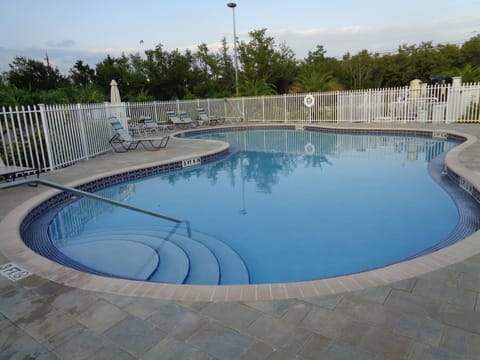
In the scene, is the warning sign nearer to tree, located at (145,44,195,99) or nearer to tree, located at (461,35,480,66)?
tree, located at (145,44,195,99)

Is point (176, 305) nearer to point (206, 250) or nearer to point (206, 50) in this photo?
point (206, 250)

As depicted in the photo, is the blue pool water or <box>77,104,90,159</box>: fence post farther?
<box>77,104,90,159</box>: fence post

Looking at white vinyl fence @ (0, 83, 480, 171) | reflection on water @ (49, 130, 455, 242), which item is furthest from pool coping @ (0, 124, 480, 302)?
white vinyl fence @ (0, 83, 480, 171)

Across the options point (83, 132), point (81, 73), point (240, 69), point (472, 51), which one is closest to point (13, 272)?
point (83, 132)

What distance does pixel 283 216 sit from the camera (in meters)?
5.19

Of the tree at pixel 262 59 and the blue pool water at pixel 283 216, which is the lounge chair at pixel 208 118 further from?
the blue pool water at pixel 283 216

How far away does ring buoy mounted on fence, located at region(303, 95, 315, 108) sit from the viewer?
1652 centimetres

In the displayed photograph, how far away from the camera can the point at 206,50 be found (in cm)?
2894

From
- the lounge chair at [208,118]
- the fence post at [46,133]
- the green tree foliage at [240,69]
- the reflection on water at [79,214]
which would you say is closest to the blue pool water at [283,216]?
the reflection on water at [79,214]

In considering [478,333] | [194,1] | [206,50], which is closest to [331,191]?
[478,333]

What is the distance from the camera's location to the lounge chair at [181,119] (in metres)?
16.9

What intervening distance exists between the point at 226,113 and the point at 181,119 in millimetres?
3953

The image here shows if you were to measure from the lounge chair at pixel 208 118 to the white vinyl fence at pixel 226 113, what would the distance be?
28.4 inches

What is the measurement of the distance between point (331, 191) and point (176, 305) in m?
4.62
